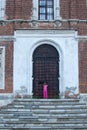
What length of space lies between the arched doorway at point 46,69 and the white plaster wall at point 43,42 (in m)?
0.29

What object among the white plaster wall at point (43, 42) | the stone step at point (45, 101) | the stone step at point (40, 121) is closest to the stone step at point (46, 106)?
the stone step at point (45, 101)

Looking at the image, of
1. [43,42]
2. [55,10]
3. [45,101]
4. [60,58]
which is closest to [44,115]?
[45,101]

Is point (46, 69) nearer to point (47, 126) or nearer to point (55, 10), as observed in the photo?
point (55, 10)

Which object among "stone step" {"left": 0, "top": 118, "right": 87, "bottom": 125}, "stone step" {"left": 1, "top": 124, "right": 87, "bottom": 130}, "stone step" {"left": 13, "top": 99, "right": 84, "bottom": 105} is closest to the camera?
"stone step" {"left": 1, "top": 124, "right": 87, "bottom": 130}

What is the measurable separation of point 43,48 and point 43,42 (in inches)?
15.0

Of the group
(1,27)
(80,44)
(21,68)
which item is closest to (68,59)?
(80,44)

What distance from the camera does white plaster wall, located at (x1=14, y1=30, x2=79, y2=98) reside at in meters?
24.5

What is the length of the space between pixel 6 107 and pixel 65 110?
10.6 feet

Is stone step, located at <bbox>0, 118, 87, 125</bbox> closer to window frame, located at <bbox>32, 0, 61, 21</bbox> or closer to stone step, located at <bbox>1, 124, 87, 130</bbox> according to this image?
stone step, located at <bbox>1, 124, 87, 130</bbox>

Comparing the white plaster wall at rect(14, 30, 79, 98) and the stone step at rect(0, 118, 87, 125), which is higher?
the white plaster wall at rect(14, 30, 79, 98)

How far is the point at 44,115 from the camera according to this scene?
22125 millimetres

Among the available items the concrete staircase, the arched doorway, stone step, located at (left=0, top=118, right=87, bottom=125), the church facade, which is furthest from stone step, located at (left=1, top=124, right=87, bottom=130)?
the arched doorway

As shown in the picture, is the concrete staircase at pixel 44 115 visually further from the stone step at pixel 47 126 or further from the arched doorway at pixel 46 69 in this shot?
the arched doorway at pixel 46 69

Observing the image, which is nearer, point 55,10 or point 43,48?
point 43,48
